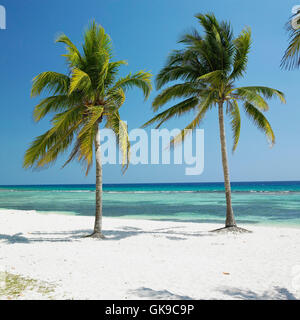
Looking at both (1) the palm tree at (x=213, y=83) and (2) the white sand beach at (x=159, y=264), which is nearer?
(2) the white sand beach at (x=159, y=264)

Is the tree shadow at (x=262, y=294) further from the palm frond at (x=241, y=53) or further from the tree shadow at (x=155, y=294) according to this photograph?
the palm frond at (x=241, y=53)

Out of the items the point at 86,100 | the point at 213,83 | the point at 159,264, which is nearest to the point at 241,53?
the point at 213,83

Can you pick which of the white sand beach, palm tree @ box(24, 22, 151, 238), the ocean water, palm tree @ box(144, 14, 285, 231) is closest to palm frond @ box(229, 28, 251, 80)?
palm tree @ box(144, 14, 285, 231)

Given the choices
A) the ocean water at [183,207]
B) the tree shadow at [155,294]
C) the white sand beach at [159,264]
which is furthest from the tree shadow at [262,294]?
the ocean water at [183,207]

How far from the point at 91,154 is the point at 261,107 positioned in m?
6.26

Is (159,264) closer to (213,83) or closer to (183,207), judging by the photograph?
(213,83)

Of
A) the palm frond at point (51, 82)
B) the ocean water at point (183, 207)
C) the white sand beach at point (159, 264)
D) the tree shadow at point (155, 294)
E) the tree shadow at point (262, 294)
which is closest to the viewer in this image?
the tree shadow at point (155, 294)

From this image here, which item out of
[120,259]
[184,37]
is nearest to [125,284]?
[120,259]

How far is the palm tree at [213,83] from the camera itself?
10164mm

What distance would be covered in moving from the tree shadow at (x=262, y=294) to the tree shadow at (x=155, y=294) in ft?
2.29

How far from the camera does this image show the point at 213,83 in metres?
10.4

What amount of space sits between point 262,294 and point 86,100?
7.33m

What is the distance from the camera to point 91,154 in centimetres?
1008
